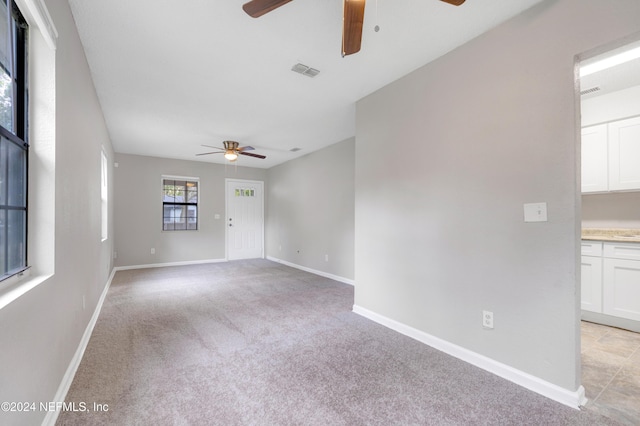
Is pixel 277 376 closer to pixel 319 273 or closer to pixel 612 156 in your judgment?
pixel 319 273

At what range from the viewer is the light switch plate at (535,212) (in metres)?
1.76

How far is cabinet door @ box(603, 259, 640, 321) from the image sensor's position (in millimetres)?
2604

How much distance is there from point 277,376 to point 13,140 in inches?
77.8

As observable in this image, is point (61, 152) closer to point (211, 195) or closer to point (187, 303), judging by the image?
point (187, 303)

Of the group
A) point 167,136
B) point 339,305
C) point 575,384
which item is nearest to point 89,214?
point 167,136

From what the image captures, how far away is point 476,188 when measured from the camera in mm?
2105

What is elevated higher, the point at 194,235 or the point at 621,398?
the point at 194,235

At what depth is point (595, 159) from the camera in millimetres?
3107

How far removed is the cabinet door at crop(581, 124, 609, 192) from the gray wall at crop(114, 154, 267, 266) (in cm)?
654

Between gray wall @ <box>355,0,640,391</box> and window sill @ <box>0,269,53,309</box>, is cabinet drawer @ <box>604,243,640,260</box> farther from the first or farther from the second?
window sill @ <box>0,269,53,309</box>

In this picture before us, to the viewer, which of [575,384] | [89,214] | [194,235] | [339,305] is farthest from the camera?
[194,235]

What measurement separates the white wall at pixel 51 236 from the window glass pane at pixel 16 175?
0.06 meters

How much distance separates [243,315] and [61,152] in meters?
2.24

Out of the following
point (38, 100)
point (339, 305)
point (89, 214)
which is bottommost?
point (339, 305)
